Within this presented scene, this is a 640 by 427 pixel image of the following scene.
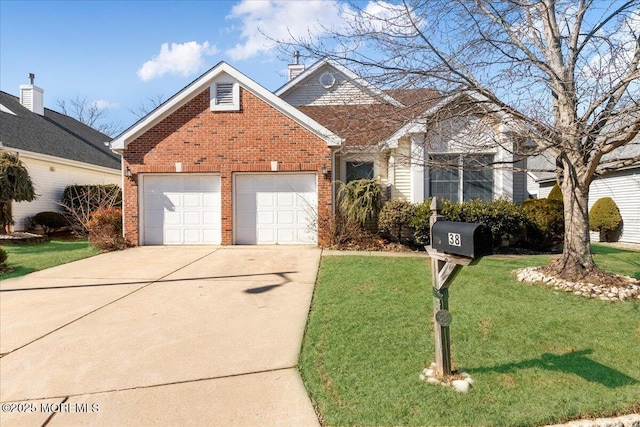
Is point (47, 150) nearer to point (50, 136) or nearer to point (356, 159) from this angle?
point (50, 136)

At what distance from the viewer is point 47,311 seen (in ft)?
17.5

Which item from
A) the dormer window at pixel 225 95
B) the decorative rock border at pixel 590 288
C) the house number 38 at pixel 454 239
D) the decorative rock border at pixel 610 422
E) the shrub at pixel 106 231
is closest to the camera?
the decorative rock border at pixel 610 422

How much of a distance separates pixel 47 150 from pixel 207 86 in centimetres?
1018

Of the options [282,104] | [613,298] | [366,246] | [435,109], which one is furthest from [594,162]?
[282,104]

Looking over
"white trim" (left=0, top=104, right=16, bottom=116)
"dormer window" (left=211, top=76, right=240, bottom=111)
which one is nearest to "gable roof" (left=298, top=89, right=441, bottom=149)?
"dormer window" (left=211, top=76, right=240, bottom=111)

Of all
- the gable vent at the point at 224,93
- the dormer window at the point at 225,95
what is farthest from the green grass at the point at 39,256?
the gable vent at the point at 224,93

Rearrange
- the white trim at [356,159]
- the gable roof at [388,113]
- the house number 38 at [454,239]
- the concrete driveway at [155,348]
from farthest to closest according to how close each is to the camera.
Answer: the white trim at [356,159], the gable roof at [388,113], the concrete driveway at [155,348], the house number 38 at [454,239]

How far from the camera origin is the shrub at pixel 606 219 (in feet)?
44.3

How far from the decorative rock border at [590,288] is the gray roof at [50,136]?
59.2ft

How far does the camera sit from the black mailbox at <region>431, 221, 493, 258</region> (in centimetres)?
270

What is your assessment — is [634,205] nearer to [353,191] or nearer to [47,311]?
[353,191]

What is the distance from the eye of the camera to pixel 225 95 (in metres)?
11.2

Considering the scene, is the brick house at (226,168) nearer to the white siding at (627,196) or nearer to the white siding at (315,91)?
the white siding at (315,91)

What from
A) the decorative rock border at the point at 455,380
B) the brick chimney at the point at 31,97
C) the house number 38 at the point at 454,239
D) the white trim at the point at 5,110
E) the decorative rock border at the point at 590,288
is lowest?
the decorative rock border at the point at 455,380
